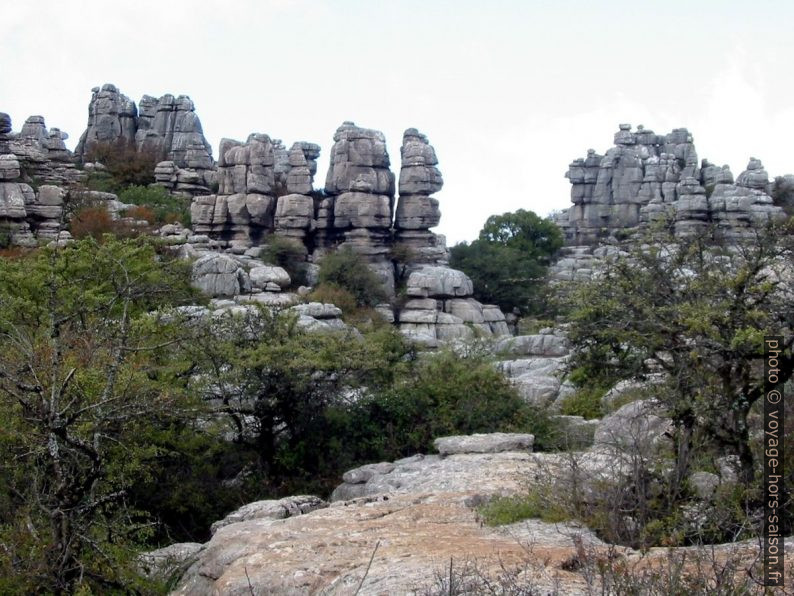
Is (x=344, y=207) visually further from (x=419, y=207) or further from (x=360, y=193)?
(x=419, y=207)

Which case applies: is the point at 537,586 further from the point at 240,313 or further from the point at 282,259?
the point at 282,259

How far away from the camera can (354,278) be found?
38.5m

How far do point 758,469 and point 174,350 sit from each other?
9223 millimetres

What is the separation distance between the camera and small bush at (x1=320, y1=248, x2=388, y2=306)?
38406 millimetres

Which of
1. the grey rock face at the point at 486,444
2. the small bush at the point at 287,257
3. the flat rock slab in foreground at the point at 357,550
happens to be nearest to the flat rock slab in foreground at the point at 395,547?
the flat rock slab in foreground at the point at 357,550

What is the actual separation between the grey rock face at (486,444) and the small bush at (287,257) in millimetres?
26784

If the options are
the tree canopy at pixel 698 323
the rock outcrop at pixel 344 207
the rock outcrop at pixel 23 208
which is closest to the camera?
the tree canopy at pixel 698 323

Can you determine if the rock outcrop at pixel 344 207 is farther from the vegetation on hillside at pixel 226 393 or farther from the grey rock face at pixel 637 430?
the grey rock face at pixel 637 430

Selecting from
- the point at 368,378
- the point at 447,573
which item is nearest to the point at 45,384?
the point at 447,573

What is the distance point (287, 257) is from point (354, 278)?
3.29 meters

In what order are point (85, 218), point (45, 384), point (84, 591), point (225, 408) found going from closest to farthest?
point (84, 591) → point (45, 384) → point (225, 408) → point (85, 218)

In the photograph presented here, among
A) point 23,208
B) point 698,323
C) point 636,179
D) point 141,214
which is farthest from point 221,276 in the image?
point 636,179

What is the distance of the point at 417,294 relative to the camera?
39.7 meters

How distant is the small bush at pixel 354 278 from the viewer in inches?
1512
